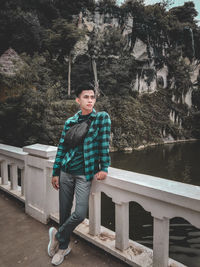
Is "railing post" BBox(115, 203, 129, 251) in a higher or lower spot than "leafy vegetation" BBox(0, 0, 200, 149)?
lower

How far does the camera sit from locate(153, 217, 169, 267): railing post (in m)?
1.37

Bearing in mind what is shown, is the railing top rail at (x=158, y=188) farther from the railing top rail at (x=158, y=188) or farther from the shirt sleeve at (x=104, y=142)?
the shirt sleeve at (x=104, y=142)

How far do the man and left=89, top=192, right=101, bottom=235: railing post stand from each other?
0.57 feet

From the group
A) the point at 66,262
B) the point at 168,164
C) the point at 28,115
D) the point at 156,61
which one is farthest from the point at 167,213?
the point at 156,61

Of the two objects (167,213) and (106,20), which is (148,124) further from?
(167,213)

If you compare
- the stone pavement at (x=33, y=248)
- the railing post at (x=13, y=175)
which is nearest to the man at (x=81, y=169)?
the stone pavement at (x=33, y=248)

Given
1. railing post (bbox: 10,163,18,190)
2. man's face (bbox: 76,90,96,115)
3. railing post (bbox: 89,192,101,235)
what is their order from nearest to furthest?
man's face (bbox: 76,90,96,115) → railing post (bbox: 89,192,101,235) → railing post (bbox: 10,163,18,190)

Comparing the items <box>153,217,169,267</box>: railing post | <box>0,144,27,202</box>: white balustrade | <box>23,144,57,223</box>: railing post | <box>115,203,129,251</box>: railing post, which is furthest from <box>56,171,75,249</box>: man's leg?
<box>0,144,27,202</box>: white balustrade

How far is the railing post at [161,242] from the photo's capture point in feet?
4.50

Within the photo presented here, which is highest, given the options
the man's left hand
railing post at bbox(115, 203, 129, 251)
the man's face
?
the man's face

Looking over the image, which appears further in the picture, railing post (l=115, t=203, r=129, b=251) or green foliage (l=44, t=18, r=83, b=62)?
green foliage (l=44, t=18, r=83, b=62)

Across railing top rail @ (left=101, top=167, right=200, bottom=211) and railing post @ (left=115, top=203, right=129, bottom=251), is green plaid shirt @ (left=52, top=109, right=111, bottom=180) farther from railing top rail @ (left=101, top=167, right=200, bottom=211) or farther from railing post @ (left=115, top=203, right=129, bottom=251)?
railing post @ (left=115, top=203, right=129, bottom=251)

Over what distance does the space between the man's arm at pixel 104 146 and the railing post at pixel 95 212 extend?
0.31 meters

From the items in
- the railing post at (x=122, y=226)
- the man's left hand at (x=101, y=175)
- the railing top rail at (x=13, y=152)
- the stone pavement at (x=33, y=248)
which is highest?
the man's left hand at (x=101, y=175)
